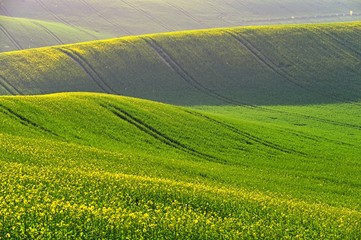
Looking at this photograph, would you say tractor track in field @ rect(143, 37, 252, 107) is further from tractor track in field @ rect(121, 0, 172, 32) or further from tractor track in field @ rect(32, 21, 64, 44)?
tractor track in field @ rect(121, 0, 172, 32)

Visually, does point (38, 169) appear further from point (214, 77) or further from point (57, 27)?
point (57, 27)

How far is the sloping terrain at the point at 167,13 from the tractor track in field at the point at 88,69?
50.8 meters

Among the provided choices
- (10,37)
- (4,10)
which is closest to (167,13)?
(4,10)

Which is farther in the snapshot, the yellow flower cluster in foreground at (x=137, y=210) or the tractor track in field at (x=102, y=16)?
the tractor track in field at (x=102, y=16)

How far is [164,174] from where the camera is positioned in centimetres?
2650

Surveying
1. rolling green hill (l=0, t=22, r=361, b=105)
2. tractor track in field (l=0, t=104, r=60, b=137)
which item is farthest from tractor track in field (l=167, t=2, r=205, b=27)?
tractor track in field (l=0, t=104, r=60, b=137)

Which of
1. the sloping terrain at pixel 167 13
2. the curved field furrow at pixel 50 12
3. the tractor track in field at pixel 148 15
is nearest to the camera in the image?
the curved field furrow at pixel 50 12

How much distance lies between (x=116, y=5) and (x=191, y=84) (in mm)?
95265

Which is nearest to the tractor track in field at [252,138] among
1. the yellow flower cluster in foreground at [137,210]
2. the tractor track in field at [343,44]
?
the yellow flower cluster in foreground at [137,210]

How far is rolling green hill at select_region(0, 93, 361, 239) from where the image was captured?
15.2 meters

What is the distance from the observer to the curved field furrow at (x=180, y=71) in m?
79.8

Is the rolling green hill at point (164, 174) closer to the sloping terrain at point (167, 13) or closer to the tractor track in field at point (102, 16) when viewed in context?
the tractor track in field at point (102, 16)

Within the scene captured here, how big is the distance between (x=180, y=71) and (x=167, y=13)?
8524 centimetres

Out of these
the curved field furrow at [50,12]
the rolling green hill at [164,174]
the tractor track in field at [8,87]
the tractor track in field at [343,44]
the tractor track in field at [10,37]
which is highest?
the tractor track in field at [343,44]
